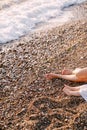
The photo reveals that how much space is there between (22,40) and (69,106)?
2.47 m

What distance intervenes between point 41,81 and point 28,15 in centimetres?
318

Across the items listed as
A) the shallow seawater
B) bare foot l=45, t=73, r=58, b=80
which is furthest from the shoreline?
bare foot l=45, t=73, r=58, b=80

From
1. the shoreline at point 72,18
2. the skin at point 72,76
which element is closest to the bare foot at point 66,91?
the skin at point 72,76

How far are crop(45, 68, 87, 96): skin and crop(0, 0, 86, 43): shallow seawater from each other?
1884mm

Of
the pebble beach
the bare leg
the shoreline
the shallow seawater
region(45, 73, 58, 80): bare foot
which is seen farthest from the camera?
the shallow seawater

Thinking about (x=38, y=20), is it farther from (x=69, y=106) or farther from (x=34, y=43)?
(x=69, y=106)

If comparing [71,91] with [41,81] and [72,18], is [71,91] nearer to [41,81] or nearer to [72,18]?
[41,81]

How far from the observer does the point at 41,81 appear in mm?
4719

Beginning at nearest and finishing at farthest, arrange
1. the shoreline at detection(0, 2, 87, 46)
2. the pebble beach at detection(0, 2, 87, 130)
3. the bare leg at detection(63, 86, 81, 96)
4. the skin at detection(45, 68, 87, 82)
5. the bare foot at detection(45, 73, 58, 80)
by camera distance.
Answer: the pebble beach at detection(0, 2, 87, 130) → the bare leg at detection(63, 86, 81, 96) → the skin at detection(45, 68, 87, 82) → the bare foot at detection(45, 73, 58, 80) → the shoreline at detection(0, 2, 87, 46)

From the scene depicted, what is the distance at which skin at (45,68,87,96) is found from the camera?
14.2 ft

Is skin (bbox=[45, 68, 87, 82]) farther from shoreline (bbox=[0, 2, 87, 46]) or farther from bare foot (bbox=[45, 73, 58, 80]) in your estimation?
shoreline (bbox=[0, 2, 87, 46])

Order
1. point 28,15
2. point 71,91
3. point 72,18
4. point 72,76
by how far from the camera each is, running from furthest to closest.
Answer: point 28,15
point 72,18
point 72,76
point 71,91

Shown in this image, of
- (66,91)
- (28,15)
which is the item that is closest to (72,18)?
(28,15)

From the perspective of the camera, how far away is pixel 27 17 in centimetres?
745
